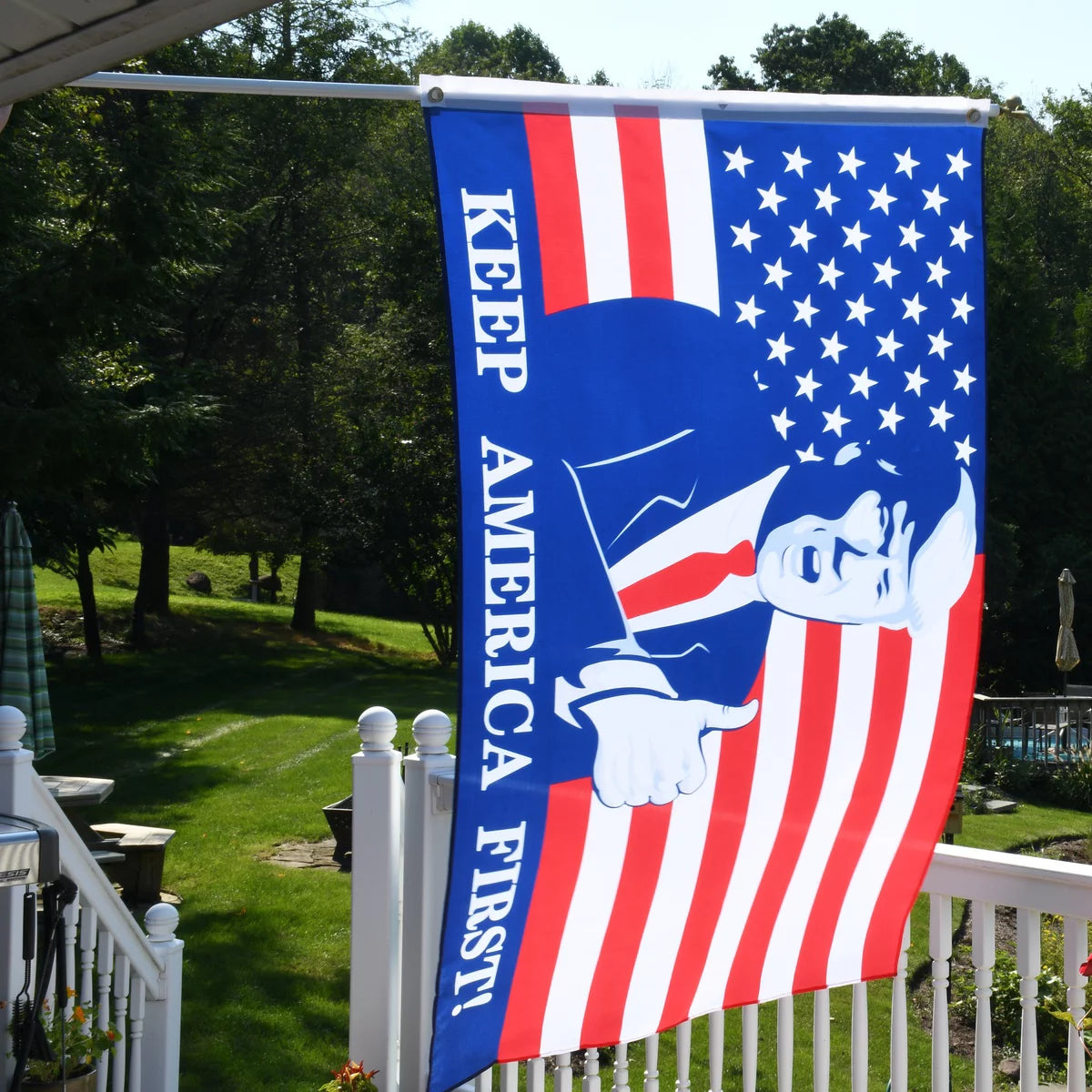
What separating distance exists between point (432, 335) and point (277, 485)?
4192mm

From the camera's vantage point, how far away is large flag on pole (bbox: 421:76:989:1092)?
241 centimetres

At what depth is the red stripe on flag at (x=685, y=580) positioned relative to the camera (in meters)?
2.52

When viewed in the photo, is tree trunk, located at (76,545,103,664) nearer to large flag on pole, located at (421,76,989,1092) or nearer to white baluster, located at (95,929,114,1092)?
white baluster, located at (95,929,114,1092)

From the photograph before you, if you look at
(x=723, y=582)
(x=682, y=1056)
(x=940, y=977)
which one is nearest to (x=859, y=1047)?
(x=940, y=977)

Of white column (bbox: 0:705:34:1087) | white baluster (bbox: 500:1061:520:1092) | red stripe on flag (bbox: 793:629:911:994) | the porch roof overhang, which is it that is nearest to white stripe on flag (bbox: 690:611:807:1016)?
red stripe on flag (bbox: 793:629:911:994)

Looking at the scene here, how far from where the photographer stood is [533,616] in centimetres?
240

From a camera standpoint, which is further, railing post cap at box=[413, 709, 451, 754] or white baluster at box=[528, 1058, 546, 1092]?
railing post cap at box=[413, 709, 451, 754]

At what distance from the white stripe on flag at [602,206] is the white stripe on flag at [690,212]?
11 centimetres

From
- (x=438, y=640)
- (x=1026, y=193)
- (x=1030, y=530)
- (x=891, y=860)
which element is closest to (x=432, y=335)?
(x=438, y=640)

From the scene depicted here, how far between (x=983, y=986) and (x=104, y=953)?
8.88 feet

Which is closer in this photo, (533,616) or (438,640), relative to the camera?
(533,616)

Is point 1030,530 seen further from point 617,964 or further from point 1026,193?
point 617,964

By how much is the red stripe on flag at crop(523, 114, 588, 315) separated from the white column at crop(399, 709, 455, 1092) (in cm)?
152

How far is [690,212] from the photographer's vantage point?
8.68 ft
